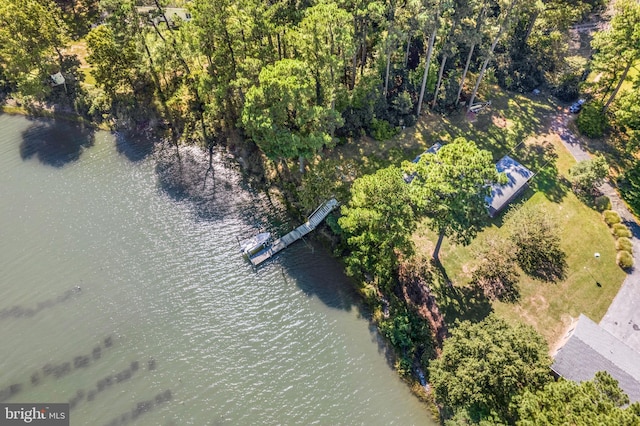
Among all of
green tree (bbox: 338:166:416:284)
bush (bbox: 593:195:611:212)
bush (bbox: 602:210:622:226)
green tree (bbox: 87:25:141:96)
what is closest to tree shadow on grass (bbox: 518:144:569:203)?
bush (bbox: 593:195:611:212)

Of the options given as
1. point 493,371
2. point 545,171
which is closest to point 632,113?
point 545,171

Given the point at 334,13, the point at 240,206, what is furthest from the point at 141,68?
the point at 334,13

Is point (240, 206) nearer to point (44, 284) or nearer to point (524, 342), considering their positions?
point (44, 284)

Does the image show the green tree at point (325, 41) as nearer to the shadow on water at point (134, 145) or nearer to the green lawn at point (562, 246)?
the green lawn at point (562, 246)

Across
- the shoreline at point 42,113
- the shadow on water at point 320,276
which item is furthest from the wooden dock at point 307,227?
the shoreline at point 42,113

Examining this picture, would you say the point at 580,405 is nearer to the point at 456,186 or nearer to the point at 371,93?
the point at 456,186
